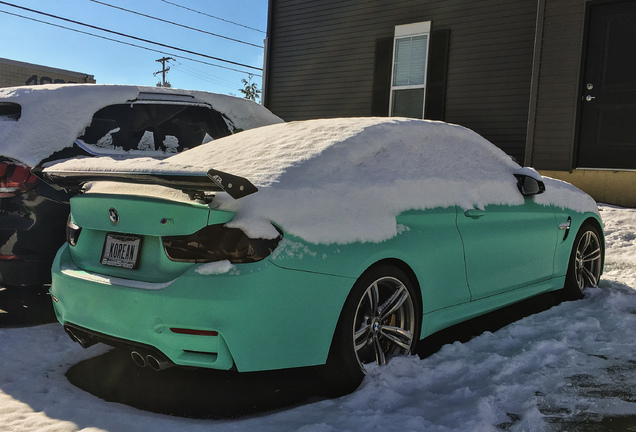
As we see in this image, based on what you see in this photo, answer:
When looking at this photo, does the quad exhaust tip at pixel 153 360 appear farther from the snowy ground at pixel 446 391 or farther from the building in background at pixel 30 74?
the building in background at pixel 30 74

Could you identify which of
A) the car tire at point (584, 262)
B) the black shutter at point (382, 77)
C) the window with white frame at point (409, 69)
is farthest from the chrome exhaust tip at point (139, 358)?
the black shutter at point (382, 77)

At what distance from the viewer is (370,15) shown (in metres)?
13.2

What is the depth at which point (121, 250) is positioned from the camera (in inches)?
119

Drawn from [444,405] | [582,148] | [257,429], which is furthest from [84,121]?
[582,148]

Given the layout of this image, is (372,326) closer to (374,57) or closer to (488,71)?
(488,71)

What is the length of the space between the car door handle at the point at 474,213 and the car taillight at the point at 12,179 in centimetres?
313

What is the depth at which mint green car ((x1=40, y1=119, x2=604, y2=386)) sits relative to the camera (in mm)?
2709

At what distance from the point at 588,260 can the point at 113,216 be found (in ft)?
14.3

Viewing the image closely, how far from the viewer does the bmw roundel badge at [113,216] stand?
10.0 ft

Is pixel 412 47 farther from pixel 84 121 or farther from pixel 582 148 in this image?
pixel 84 121

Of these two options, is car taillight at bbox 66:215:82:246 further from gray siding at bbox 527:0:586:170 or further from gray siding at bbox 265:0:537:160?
gray siding at bbox 265:0:537:160

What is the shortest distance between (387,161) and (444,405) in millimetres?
1436

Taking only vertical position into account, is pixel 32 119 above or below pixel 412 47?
below

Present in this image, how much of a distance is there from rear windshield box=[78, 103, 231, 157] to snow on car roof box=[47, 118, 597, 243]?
1163mm
